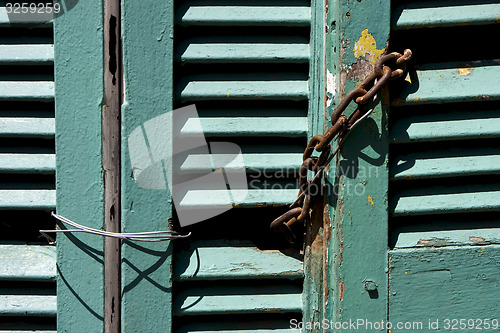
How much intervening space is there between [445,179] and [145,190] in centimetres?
76

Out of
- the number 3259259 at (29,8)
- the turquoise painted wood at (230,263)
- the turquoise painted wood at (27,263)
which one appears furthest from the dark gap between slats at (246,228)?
the number 3259259 at (29,8)

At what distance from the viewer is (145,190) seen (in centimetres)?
103

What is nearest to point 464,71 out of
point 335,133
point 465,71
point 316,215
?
point 465,71

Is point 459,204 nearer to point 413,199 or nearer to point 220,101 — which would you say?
point 413,199

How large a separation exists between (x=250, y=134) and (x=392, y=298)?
21.2 inches

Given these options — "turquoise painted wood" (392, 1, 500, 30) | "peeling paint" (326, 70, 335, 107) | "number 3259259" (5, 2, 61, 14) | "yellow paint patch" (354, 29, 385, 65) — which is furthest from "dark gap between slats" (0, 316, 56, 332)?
"turquoise painted wood" (392, 1, 500, 30)

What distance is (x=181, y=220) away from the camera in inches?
41.5

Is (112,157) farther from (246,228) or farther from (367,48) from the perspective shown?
(367,48)

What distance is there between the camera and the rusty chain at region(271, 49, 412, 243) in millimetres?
943

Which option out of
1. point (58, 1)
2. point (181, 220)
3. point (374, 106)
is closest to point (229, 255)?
point (181, 220)

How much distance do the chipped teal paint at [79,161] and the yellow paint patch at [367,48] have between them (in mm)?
628

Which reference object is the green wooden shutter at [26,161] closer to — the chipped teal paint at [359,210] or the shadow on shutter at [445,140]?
the chipped teal paint at [359,210]

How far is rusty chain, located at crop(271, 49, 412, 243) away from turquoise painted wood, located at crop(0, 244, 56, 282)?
1.90 feet

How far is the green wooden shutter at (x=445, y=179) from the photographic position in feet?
3.38
